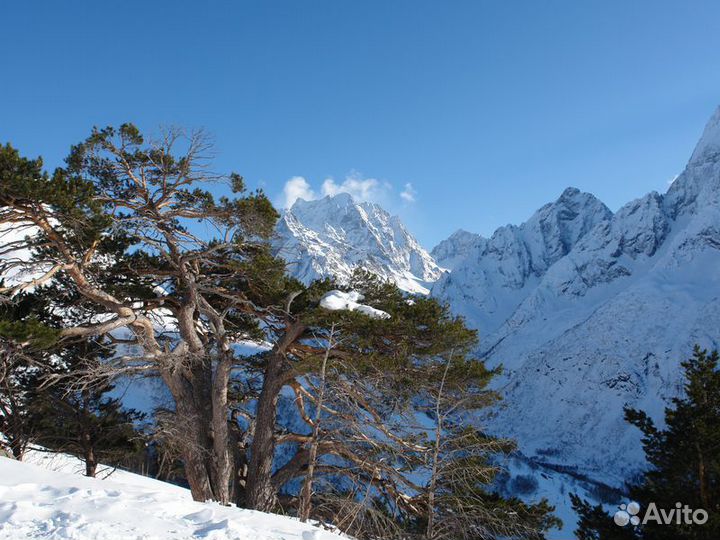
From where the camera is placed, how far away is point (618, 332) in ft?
417

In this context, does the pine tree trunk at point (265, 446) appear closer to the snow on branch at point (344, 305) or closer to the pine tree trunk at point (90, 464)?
the snow on branch at point (344, 305)

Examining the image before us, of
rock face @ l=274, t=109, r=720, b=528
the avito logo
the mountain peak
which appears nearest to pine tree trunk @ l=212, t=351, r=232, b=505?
the avito logo

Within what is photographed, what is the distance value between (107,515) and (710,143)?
184 metres

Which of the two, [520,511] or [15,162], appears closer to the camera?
[15,162]

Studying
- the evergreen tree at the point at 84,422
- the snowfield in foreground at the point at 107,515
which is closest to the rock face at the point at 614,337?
the evergreen tree at the point at 84,422

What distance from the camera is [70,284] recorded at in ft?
33.9

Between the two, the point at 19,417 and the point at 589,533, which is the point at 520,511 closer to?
the point at 589,533

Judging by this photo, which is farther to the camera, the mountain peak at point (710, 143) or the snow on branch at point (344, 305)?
the mountain peak at point (710, 143)

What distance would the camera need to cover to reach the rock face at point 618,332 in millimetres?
109875

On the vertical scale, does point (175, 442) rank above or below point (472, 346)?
below

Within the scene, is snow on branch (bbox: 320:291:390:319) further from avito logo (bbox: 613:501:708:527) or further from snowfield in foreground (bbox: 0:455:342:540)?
avito logo (bbox: 613:501:708:527)

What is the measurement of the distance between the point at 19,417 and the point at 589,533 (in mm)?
14121

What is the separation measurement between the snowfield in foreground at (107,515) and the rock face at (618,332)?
349 feet

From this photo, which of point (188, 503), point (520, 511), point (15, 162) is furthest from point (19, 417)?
point (520, 511)
